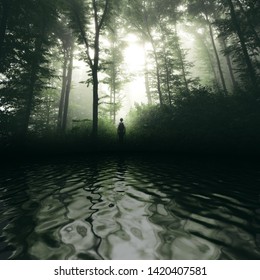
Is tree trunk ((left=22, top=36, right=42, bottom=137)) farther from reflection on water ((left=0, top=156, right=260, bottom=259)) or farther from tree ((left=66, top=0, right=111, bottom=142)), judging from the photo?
reflection on water ((left=0, top=156, right=260, bottom=259))

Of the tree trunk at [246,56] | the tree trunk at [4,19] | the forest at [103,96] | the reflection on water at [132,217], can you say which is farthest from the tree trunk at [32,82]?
the tree trunk at [246,56]

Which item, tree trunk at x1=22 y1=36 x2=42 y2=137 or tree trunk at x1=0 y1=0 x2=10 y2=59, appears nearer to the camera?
tree trunk at x1=0 y1=0 x2=10 y2=59

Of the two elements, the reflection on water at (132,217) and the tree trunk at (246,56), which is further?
the tree trunk at (246,56)

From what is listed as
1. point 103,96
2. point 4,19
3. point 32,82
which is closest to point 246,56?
point 103,96

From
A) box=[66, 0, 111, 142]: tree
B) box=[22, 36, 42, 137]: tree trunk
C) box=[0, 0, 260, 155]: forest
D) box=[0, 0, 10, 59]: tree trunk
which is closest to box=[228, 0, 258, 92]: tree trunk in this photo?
box=[0, 0, 260, 155]: forest

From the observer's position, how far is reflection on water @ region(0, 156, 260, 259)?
298 centimetres

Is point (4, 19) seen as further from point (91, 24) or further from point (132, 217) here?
point (132, 217)

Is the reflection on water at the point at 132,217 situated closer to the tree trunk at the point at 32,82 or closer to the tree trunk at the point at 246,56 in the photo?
the tree trunk at the point at 32,82

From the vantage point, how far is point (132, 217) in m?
4.12

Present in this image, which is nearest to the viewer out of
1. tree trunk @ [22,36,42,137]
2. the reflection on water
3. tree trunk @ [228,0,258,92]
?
the reflection on water

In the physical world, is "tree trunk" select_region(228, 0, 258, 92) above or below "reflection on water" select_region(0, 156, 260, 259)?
above

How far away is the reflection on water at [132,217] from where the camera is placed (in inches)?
117

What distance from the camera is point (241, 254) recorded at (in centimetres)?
283

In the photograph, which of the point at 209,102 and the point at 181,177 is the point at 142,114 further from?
the point at 181,177
